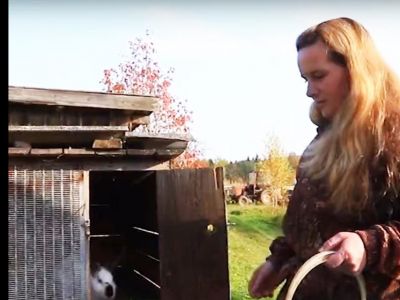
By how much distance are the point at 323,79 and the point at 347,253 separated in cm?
38

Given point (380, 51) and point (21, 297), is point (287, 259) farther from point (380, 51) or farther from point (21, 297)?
point (21, 297)

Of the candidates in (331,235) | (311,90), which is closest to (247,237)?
(331,235)

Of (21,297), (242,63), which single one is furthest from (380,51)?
(21,297)

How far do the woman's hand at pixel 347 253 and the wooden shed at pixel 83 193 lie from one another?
17.4 inches

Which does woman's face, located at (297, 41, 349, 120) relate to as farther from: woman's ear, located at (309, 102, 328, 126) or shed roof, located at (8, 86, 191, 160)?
shed roof, located at (8, 86, 191, 160)

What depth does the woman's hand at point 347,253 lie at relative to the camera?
107 cm

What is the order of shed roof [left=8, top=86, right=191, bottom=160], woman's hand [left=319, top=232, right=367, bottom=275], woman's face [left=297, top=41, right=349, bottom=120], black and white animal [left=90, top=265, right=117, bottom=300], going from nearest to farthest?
woman's hand [left=319, top=232, right=367, bottom=275] < woman's face [left=297, top=41, right=349, bottom=120] < shed roof [left=8, top=86, right=191, bottom=160] < black and white animal [left=90, top=265, right=117, bottom=300]

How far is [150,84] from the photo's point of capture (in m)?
1.42

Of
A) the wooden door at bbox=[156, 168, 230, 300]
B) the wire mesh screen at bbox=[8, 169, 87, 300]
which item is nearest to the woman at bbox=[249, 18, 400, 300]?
the wooden door at bbox=[156, 168, 230, 300]

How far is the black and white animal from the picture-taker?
192cm

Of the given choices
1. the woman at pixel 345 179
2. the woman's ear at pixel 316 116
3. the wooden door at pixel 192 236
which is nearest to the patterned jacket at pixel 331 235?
the woman at pixel 345 179

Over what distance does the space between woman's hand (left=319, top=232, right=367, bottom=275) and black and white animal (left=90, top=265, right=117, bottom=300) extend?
3.23 feet

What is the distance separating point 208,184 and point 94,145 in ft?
1.17

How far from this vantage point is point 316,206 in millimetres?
1182
